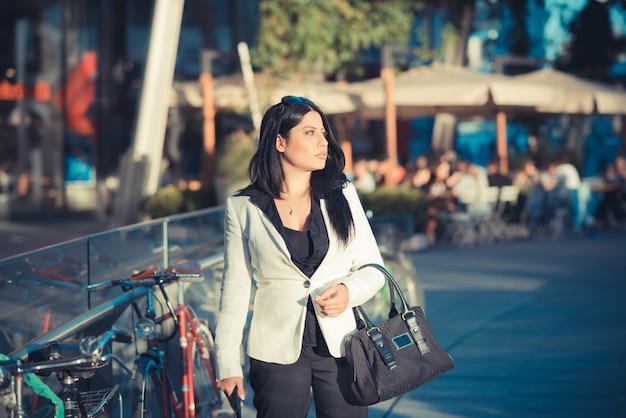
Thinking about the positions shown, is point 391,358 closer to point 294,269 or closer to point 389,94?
point 294,269

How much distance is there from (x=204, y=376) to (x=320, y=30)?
13.9 m

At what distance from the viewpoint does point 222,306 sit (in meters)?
3.55

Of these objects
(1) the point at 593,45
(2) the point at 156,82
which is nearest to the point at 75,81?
(2) the point at 156,82

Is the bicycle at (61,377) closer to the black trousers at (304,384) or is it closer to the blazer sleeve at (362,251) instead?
the black trousers at (304,384)

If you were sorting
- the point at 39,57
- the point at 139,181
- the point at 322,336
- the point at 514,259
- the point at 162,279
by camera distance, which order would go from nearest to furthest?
the point at 322,336 → the point at 162,279 → the point at 514,259 → the point at 139,181 → the point at 39,57

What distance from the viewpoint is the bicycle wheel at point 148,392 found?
4426 millimetres

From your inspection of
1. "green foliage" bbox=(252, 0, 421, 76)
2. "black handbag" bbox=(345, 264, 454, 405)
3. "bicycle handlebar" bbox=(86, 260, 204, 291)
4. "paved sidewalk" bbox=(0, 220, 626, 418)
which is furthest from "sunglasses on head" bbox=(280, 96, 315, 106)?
"green foliage" bbox=(252, 0, 421, 76)

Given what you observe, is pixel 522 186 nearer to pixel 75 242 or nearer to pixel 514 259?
pixel 514 259

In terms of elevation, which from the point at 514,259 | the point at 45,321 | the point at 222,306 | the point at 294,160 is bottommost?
the point at 514,259

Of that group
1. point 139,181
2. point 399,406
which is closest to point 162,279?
point 399,406

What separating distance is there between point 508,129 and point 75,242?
3038 centimetres

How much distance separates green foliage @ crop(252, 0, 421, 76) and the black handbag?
1583 cm

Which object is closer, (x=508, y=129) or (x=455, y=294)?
(x=455, y=294)

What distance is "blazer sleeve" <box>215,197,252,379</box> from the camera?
3496 millimetres
